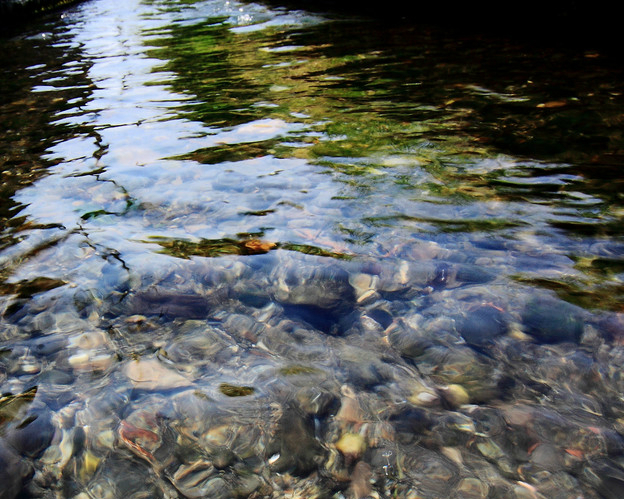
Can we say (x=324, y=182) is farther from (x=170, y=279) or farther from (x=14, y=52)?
(x=14, y=52)

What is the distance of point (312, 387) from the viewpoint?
173 centimetres

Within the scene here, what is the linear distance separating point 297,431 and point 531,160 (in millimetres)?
2344

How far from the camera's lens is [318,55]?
6324 mm

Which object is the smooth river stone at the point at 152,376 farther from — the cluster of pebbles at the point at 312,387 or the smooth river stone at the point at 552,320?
the smooth river stone at the point at 552,320

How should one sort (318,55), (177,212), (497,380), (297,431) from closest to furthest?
(297,431) < (497,380) < (177,212) < (318,55)

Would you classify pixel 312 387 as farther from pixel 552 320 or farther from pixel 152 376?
pixel 552 320

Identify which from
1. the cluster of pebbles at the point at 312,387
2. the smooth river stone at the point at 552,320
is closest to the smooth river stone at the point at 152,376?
the cluster of pebbles at the point at 312,387

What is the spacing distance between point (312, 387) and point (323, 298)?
20.6 inches

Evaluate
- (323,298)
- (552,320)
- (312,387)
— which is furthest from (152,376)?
(552,320)

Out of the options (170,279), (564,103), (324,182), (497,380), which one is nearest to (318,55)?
(564,103)

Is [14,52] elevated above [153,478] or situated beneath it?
elevated above

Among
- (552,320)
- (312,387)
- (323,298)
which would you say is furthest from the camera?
(323,298)

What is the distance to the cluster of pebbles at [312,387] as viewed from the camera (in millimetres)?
1439

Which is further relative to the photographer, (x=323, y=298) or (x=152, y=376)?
(x=323, y=298)
